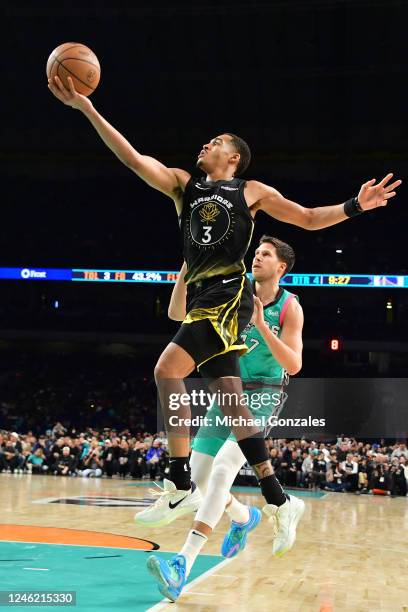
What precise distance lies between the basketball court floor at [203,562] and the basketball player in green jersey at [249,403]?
19.1 inches

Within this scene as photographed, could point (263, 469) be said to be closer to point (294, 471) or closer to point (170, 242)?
point (294, 471)

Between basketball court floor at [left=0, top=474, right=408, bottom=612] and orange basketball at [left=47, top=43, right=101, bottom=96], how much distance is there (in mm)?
3330

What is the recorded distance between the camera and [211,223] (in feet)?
15.6

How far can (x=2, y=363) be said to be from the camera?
3369cm

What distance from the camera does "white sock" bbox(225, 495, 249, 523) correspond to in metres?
6.01

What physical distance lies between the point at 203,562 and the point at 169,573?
2.75 m

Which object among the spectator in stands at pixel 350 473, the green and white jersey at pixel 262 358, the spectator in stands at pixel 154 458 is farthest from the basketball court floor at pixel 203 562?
the spectator in stands at pixel 154 458

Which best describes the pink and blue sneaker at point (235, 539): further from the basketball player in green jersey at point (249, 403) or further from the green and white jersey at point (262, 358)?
the green and white jersey at point (262, 358)

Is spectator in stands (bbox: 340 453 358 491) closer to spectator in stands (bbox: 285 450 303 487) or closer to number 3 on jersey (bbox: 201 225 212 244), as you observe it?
spectator in stands (bbox: 285 450 303 487)

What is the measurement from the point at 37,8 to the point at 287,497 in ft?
69.2

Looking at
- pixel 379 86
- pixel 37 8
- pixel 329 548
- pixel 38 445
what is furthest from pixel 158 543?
pixel 379 86

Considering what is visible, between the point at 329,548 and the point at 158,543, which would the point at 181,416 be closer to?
the point at 158,543

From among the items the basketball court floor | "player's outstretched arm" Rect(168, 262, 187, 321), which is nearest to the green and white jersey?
"player's outstretched arm" Rect(168, 262, 187, 321)

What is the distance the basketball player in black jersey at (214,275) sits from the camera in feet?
15.4
